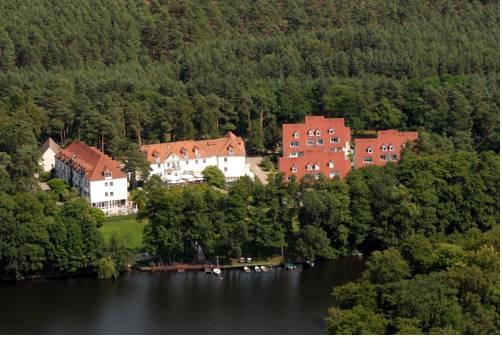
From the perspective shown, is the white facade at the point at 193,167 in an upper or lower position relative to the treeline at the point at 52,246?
upper

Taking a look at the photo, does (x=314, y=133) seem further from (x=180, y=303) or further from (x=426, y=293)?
(x=426, y=293)

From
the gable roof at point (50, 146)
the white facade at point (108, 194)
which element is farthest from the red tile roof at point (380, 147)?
the gable roof at point (50, 146)

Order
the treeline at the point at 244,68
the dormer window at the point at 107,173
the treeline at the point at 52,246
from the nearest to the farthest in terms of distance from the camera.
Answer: the treeline at the point at 52,246, the dormer window at the point at 107,173, the treeline at the point at 244,68

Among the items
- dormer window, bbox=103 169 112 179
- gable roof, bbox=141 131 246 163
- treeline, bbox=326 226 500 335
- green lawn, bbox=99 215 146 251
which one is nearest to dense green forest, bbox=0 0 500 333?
treeline, bbox=326 226 500 335

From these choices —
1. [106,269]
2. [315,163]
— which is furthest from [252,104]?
[106,269]

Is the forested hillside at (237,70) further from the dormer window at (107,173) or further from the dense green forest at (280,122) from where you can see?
the dormer window at (107,173)

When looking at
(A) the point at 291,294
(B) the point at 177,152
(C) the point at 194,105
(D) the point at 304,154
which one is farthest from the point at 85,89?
(A) the point at 291,294

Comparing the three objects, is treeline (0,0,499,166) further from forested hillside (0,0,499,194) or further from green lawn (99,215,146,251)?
green lawn (99,215,146,251)
